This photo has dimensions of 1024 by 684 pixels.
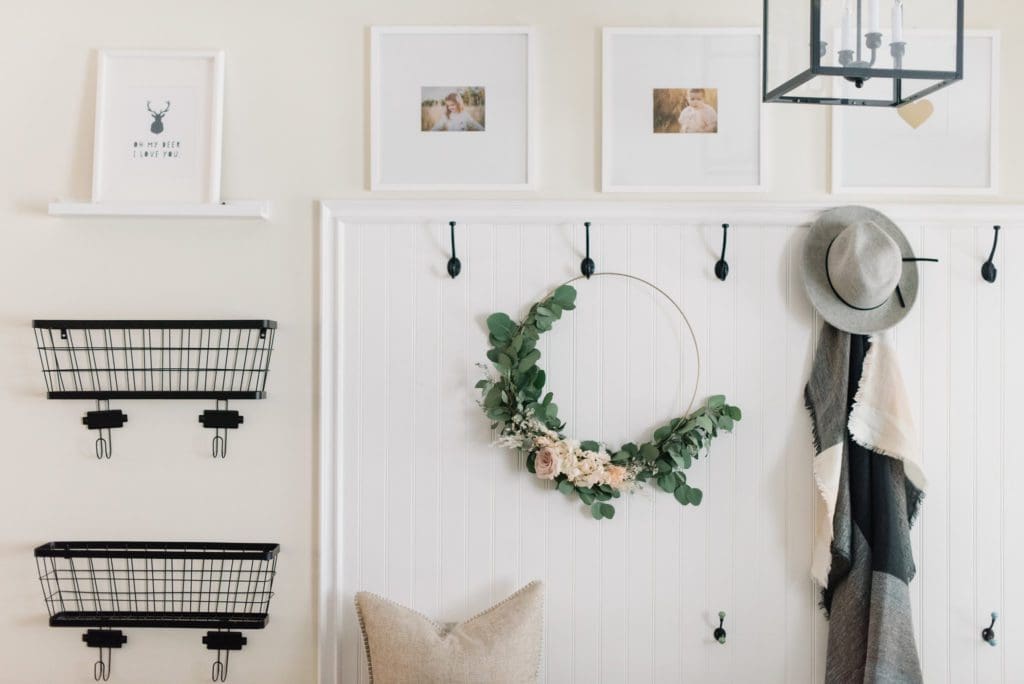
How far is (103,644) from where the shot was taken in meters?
1.76

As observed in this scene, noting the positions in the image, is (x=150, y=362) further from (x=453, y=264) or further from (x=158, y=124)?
(x=453, y=264)

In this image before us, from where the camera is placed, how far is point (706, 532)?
5.85 feet

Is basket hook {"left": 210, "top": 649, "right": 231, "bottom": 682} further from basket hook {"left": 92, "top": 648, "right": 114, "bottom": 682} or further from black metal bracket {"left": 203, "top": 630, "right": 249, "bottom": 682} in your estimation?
basket hook {"left": 92, "top": 648, "right": 114, "bottom": 682}

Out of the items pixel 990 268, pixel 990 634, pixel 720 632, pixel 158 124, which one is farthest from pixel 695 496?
pixel 158 124

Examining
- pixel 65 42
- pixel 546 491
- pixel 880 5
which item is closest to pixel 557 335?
pixel 546 491

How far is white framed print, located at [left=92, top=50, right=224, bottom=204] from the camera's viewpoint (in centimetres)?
177

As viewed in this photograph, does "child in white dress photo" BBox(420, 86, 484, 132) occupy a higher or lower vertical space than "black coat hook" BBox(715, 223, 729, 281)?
higher

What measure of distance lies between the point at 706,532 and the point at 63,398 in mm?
1549

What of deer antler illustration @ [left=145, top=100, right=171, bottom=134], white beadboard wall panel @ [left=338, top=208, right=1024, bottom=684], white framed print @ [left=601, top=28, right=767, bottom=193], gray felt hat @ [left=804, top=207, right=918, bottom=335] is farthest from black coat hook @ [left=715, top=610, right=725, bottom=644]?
deer antler illustration @ [left=145, top=100, right=171, bottom=134]

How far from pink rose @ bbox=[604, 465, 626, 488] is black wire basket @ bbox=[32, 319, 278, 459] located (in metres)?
0.84

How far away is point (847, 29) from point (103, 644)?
1.99 m

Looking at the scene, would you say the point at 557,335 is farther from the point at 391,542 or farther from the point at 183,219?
the point at 183,219

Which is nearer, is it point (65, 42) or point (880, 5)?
point (880, 5)

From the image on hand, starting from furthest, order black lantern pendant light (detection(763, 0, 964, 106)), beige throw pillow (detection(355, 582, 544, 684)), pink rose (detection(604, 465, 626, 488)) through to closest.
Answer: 1. pink rose (detection(604, 465, 626, 488))
2. beige throw pillow (detection(355, 582, 544, 684))
3. black lantern pendant light (detection(763, 0, 964, 106))
